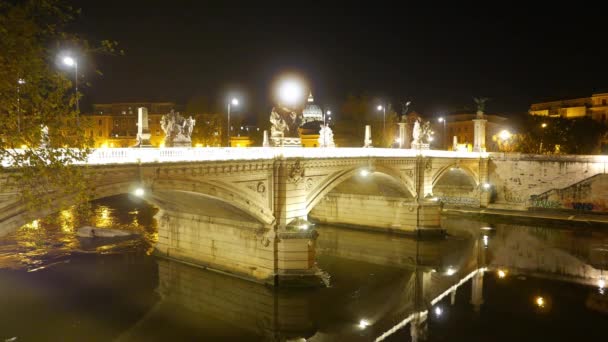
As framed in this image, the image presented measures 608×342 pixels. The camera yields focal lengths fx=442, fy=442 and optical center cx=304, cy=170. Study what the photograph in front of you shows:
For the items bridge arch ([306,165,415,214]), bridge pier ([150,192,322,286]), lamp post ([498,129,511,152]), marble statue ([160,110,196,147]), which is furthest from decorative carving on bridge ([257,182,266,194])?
lamp post ([498,129,511,152])

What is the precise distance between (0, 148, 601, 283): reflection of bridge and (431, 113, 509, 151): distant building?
40186 mm

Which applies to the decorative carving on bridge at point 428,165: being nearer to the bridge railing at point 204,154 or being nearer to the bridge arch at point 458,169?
the bridge arch at point 458,169

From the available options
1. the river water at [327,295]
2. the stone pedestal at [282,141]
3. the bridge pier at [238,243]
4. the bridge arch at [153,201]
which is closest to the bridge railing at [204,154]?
the stone pedestal at [282,141]

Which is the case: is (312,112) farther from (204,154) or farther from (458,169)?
(204,154)

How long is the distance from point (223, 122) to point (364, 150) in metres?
25.8

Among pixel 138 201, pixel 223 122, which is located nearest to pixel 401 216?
pixel 223 122

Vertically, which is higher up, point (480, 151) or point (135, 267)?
point (480, 151)

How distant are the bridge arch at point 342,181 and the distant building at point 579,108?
151 feet

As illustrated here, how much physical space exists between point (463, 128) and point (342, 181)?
184 feet

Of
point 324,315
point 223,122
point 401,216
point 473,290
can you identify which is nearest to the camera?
point 324,315

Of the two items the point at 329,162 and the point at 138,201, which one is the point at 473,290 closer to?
the point at 329,162

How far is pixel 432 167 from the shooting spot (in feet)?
115

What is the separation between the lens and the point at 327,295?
66.6 feet

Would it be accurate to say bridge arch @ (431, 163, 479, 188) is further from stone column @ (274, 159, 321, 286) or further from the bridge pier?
the bridge pier
